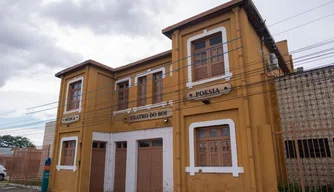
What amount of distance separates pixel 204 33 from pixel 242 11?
Answer: 168 centimetres

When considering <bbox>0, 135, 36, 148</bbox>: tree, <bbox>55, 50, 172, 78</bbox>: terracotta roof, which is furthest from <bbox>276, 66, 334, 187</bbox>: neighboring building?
Answer: <bbox>0, 135, 36, 148</bbox>: tree

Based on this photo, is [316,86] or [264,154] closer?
[264,154]

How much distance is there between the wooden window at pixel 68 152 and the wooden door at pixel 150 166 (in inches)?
155

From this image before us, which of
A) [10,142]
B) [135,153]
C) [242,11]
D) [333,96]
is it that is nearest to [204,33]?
[242,11]

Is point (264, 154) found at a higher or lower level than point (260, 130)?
lower

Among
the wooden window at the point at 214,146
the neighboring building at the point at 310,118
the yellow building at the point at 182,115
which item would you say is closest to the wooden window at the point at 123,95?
the yellow building at the point at 182,115

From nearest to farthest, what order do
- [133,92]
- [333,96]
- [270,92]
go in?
[333,96], [270,92], [133,92]

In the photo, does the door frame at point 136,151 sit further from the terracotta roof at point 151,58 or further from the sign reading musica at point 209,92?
the terracotta roof at point 151,58

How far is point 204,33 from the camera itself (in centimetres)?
1012

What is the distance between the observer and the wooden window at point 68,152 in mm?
13378

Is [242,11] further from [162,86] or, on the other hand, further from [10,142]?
[10,142]

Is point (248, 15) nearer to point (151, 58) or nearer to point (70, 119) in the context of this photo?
point (151, 58)

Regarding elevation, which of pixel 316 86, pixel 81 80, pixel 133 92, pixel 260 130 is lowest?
pixel 260 130

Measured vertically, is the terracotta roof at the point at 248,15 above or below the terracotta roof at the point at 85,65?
above
